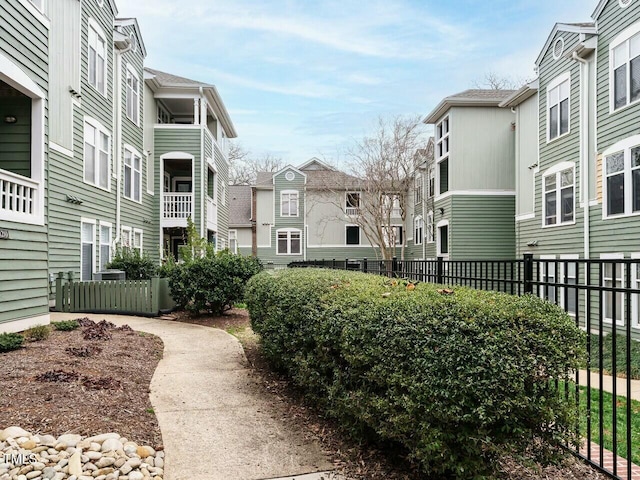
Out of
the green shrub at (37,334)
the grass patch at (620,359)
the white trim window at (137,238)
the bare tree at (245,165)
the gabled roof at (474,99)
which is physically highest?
the bare tree at (245,165)

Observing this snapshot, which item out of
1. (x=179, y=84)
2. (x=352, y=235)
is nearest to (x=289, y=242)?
(x=352, y=235)

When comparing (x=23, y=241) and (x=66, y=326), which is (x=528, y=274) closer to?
(x=66, y=326)

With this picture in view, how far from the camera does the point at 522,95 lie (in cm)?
1705

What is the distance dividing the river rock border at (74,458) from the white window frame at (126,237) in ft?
Result: 41.4

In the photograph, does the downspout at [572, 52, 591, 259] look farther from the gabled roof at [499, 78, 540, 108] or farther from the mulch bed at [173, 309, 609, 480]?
the mulch bed at [173, 309, 609, 480]

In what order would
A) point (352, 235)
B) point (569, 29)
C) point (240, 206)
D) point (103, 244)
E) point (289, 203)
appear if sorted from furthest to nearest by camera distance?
1. point (240, 206)
2. point (352, 235)
3. point (289, 203)
4. point (103, 244)
5. point (569, 29)

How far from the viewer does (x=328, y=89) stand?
32.4 meters

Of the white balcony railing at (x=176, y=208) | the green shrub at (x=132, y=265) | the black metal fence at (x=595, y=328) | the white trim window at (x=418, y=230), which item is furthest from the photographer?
the white trim window at (x=418, y=230)

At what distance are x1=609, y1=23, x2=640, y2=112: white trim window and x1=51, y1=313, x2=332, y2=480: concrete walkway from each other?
11.0 meters

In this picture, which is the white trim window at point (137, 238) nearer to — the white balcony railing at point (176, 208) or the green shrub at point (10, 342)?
the white balcony railing at point (176, 208)

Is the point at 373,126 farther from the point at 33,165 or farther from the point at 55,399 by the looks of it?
the point at 55,399

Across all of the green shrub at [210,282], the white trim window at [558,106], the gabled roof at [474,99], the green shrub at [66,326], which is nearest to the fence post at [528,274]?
the green shrub at [66,326]

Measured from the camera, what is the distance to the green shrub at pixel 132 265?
46.2ft

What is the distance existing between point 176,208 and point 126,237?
332 cm
